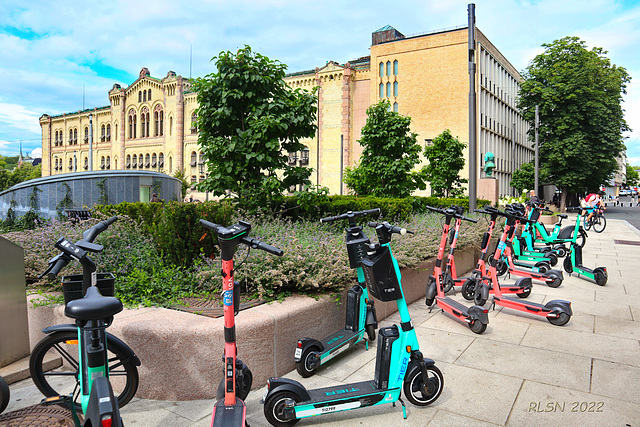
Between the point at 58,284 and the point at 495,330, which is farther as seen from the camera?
the point at 495,330

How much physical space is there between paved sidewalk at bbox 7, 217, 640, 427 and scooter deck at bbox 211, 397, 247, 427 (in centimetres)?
46

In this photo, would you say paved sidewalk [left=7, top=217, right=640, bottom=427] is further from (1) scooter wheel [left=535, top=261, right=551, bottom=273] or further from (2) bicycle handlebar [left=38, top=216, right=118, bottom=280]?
(1) scooter wheel [left=535, top=261, right=551, bottom=273]

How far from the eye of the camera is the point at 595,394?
360 cm

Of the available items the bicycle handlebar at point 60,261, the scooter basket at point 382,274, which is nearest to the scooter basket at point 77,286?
the bicycle handlebar at point 60,261

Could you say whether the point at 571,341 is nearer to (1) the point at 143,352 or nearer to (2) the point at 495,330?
(2) the point at 495,330

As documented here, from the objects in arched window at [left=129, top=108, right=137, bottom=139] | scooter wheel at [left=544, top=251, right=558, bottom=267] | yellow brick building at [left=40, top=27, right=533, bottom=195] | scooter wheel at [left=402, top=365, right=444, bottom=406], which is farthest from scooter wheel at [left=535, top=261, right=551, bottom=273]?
arched window at [left=129, top=108, right=137, bottom=139]

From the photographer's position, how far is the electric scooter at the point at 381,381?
121 inches

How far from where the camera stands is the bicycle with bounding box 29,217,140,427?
6.66 feet

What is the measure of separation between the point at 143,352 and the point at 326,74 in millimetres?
46614

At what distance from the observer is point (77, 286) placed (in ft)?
10.0

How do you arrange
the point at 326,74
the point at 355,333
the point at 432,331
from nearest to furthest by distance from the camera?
the point at 355,333 → the point at 432,331 → the point at 326,74

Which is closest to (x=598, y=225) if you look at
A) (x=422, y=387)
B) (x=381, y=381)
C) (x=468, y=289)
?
(x=468, y=289)

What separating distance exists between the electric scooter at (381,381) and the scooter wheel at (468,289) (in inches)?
140

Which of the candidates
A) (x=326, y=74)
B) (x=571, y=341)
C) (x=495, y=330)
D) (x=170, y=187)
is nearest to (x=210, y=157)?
(x=495, y=330)
